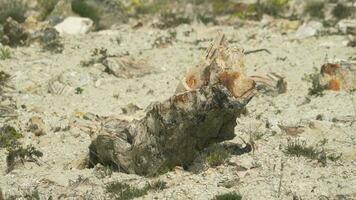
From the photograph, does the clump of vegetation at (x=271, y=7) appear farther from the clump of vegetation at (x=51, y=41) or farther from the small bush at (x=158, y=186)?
the small bush at (x=158, y=186)

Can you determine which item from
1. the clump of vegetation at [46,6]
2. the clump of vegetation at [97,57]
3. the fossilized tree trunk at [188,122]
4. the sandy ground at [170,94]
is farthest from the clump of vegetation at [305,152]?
the clump of vegetation at [46,6]

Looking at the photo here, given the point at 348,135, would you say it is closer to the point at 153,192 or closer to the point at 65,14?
the point at 153,192

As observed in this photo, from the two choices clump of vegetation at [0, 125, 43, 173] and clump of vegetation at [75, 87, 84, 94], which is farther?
clump of vegetation at [75, 87, 84, 94]

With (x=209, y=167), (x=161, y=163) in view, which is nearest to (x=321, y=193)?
(x=209, y=167)

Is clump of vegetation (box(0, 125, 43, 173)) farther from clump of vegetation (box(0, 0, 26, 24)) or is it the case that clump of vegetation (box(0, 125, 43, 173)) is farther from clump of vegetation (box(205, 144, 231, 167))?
clump of vegetation (box(0, 0, 26, 24))

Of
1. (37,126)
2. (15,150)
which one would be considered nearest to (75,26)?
(37,126)

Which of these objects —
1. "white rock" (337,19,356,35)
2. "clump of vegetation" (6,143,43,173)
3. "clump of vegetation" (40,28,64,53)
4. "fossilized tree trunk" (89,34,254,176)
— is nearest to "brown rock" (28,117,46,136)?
"clump of vegetation" (6,143,43,173)

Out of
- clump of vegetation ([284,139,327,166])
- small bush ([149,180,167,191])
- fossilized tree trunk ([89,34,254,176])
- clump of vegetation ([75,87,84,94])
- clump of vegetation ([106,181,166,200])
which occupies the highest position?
fossilized tree trunk ([89,34,254,176])
